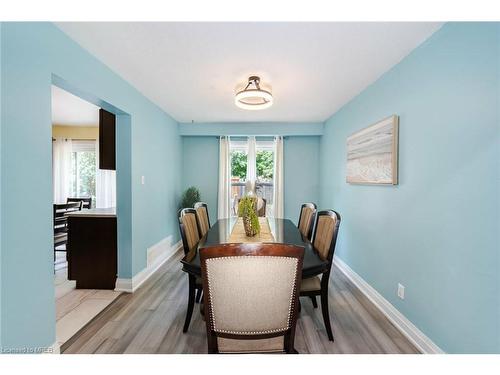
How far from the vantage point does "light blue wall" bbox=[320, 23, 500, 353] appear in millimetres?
1382

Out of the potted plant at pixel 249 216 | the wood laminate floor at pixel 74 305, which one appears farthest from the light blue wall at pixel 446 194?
the wood laminate floor at pixel 74 305

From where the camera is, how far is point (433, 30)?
1.77 meters

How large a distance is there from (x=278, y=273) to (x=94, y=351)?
1.66 meters

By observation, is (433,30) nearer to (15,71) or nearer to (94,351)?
(15,71)

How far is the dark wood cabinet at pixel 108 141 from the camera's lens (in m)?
2.96

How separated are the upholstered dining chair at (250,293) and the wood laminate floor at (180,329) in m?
0.82

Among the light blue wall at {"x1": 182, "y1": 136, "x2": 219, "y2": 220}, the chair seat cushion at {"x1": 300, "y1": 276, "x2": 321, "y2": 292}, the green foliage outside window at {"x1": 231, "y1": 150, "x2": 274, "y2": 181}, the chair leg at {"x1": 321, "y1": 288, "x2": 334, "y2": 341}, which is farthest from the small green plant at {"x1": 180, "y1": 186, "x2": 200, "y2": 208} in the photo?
the chair leg at {"x1": 321, "y1": 288, "x2": 334, "y2": 341}

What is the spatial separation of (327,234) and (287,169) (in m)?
3.11

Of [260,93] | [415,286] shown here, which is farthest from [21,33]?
[415,286]

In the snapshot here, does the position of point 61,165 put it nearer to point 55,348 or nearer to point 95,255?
point 95,255

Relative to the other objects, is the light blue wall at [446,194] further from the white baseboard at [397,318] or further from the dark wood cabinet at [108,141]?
the dark wood cabinet at [108,141]

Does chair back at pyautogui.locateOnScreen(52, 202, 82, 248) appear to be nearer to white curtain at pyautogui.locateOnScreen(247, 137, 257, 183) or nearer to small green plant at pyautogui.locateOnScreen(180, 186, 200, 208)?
small green plant at pyautogui.locateOnScreen(180, 186, 200, 208)

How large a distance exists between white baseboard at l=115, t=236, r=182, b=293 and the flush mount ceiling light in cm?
232

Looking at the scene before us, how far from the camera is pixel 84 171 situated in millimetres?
5387
